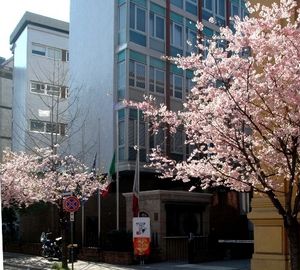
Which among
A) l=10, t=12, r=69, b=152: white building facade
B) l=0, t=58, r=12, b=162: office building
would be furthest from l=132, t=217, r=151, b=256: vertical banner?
l=0, t=58, r=12, b=162: office building

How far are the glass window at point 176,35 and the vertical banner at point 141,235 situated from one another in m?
14.7

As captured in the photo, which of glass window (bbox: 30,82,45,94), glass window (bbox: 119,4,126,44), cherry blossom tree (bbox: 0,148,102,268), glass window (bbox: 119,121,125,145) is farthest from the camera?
glass window (bbox: 30,82,45,94)

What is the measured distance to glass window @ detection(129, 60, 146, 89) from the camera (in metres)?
30.1

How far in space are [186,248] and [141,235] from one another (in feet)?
13.7

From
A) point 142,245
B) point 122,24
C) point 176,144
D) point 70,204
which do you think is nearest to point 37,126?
point 176,144

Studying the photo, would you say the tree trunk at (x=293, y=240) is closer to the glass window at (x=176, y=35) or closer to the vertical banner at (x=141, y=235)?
the vertical banner at (x=141, y=235)

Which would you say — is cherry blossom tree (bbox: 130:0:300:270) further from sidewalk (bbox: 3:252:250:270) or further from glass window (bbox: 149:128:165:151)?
glass window (bbox: 149:128:165:151)

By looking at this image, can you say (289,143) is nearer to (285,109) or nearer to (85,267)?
(285,109)

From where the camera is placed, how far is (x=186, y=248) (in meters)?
24.6

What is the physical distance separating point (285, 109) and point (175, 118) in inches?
87.2

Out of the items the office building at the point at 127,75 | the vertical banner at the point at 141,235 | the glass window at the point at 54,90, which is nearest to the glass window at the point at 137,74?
the office building at the point at 127,75

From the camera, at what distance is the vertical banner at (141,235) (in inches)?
826

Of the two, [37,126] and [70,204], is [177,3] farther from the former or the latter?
[70,204]

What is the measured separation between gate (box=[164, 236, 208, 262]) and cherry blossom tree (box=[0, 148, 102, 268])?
4.23 meters
